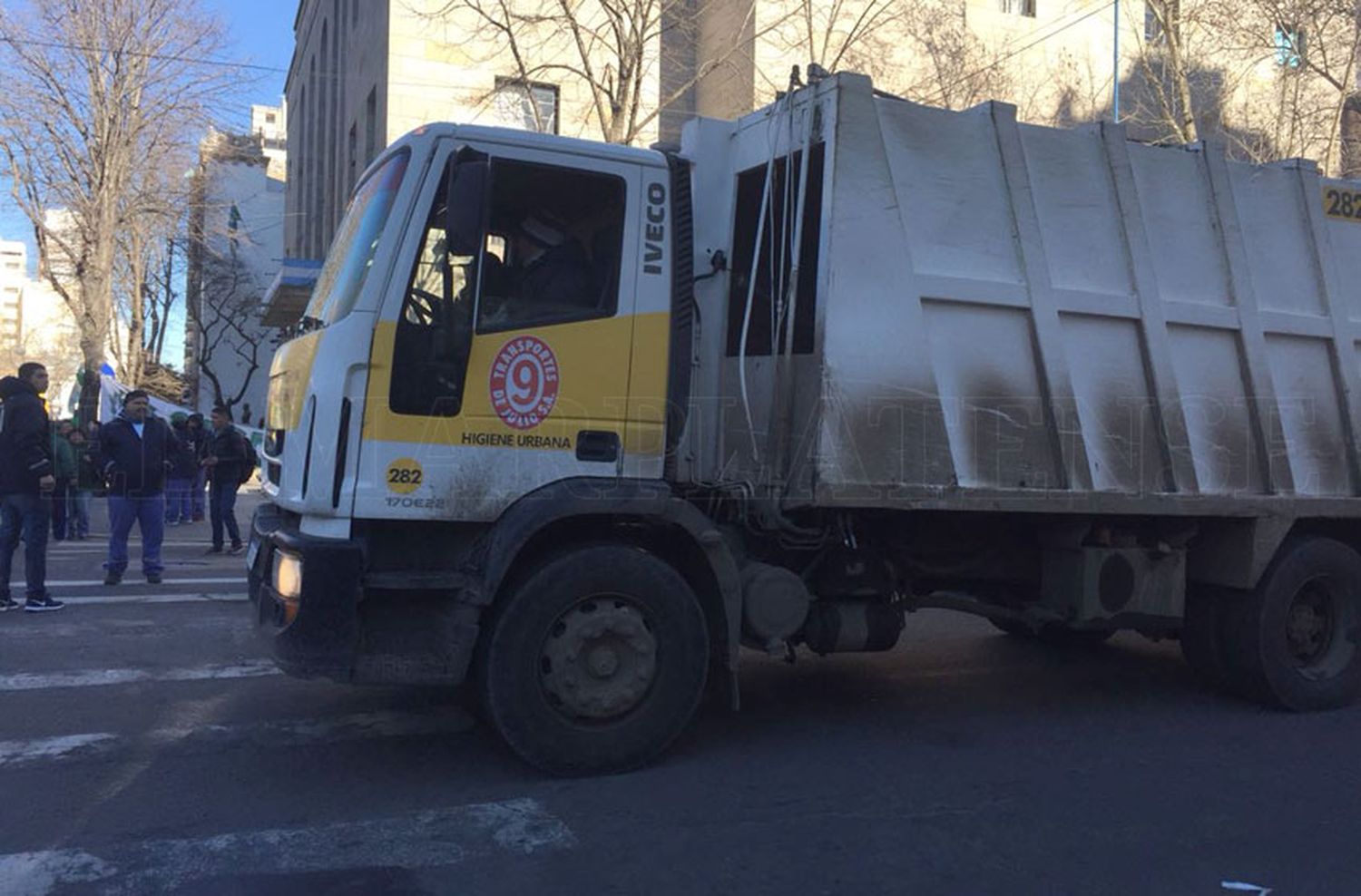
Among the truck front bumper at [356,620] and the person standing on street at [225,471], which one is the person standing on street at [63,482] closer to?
the person standing on street at [225,471]

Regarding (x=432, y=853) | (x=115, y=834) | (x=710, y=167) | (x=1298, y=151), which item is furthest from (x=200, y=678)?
(x=1298, y=151)

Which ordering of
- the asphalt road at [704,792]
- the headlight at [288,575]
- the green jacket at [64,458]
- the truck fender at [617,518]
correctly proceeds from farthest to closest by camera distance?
the green jacket at [64,458], the truck fender at [617,518], the headlight at [288,575], the asphalt road at [704,792]

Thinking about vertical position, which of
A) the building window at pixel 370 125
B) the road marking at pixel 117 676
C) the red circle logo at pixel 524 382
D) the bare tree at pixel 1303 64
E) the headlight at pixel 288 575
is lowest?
the road marking at pixel 117 676

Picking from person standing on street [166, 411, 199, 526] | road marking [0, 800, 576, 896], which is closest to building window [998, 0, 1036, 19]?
person standing on street [166, 411, 199, 526]

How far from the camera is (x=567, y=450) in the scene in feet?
15.5

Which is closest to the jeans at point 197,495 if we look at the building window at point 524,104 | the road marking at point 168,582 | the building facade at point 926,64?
the building facade at point 926,64

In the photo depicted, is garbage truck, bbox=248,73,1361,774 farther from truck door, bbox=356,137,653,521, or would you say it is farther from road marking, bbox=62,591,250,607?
road marking, bbox=62,591,250,607

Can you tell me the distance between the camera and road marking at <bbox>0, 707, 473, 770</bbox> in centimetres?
500

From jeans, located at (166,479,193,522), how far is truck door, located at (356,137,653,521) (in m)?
12.9

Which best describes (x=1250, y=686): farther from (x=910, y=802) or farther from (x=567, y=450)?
(x=567, y=450)

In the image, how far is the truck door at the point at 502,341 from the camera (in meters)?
4.41

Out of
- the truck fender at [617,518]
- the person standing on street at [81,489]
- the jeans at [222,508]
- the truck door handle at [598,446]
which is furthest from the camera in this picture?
the person standing on street at [81,489]

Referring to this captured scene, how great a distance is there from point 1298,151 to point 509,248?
1509cm

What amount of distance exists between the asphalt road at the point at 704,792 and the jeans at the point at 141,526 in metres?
2.80
